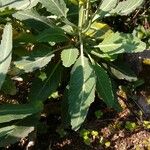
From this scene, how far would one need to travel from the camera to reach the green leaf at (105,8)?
2.72 m

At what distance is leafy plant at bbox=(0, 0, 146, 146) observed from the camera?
253 centimetres

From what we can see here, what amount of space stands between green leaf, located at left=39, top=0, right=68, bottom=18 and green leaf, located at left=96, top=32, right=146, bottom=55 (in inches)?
11.9

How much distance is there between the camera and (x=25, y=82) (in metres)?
3.13

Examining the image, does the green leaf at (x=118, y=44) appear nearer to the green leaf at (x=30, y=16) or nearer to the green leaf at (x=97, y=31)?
the green leaf at (x=97, y=31)

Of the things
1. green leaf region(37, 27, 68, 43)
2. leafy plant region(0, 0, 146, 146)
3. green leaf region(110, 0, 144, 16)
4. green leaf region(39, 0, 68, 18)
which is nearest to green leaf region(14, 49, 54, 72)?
leafy plant region(0, 0, 146, 146)

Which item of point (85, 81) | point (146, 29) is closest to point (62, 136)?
point (85, 81)

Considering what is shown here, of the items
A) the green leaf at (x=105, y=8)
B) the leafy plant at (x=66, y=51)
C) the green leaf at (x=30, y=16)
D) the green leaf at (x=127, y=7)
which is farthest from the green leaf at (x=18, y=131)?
the green leaf at (x=127, y=7)

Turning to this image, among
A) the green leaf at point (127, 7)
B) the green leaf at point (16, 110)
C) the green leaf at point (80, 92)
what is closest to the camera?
the green leaf at point (16, 110)

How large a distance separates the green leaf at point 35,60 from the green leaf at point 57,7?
0.78 ft

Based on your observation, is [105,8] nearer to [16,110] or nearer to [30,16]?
[30,16]

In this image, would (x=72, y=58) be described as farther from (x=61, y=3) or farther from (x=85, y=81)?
(x=61, y=3)

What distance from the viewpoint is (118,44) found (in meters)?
2.65

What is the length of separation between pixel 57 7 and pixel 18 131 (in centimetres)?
77

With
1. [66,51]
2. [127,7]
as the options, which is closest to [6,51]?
[66,51]
